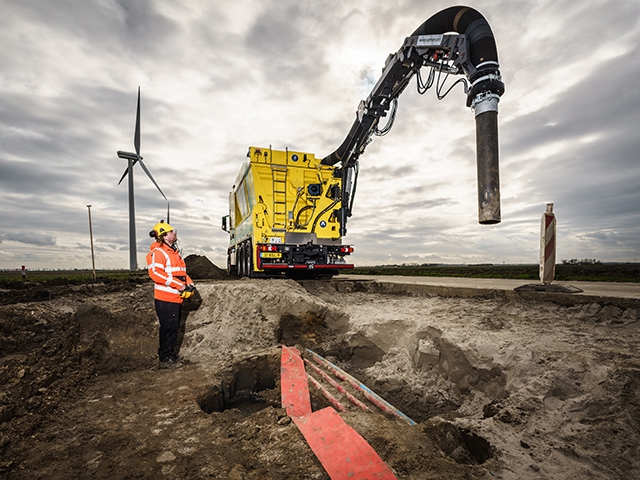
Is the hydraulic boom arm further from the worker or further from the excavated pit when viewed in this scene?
the worker

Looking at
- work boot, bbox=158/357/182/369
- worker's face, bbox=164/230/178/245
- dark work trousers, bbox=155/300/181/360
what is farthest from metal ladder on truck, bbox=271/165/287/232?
work boot, bbox=158/357/182/369

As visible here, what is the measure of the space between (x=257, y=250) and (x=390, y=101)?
16.4ft

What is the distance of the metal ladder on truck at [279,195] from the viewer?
31.7 feet

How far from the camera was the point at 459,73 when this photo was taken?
19.6 ft

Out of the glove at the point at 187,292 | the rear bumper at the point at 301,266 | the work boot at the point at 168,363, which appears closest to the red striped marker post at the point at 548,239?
the rear bumper at the point at 301,266

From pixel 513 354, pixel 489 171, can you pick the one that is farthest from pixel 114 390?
pixel 489 171

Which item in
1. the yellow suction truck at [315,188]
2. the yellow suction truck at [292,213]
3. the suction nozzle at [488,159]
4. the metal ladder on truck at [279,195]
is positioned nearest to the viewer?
the suction nozzle at [488,159]

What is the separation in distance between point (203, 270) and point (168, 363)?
31.1 feet

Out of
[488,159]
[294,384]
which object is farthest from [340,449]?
[488,159]

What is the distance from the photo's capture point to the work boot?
16.1 feet

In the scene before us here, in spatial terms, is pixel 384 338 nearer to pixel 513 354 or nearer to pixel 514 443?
pixel 513 354

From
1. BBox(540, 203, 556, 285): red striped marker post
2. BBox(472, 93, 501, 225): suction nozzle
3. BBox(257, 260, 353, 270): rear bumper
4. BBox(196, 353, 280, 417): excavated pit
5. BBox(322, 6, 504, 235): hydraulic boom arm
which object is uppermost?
BBox(322, 6, 504, 235): hydraulic boom arm

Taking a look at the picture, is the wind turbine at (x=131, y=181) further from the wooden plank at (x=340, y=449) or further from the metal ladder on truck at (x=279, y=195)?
the wooden plank at (x=340, y=449)

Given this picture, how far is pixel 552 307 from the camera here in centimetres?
477
